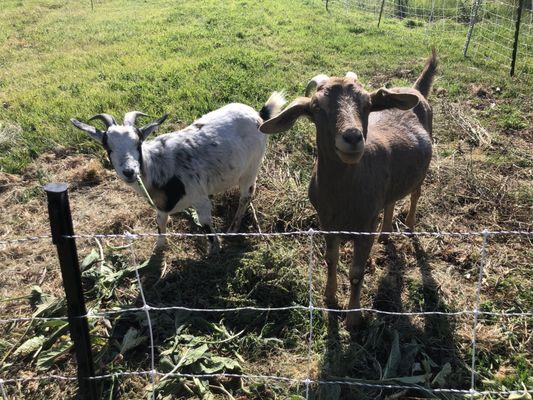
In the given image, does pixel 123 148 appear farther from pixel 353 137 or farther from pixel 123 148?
pixel 353 137

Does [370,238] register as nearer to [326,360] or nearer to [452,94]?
[326,360]

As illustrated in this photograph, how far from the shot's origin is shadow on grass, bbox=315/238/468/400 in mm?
3541

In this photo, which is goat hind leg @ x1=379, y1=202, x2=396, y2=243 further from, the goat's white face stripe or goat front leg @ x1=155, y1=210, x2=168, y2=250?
the goat's white face stripe

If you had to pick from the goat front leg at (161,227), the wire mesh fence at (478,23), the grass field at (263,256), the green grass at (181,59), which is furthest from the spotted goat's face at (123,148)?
the wire mesh fence at (478,23)

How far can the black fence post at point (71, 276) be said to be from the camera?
8.74 ft

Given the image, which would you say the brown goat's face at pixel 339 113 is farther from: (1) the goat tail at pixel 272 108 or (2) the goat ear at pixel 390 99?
(1) the goat tail at pixel 272 108

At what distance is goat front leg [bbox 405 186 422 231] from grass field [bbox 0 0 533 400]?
0.16 meters

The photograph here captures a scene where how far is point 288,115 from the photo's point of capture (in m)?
3.61

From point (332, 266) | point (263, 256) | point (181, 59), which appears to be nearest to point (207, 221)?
point (263, 256)

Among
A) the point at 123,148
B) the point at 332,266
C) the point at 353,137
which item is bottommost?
the point at 332,266

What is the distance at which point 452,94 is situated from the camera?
9148 mm

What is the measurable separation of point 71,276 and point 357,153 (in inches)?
81.4

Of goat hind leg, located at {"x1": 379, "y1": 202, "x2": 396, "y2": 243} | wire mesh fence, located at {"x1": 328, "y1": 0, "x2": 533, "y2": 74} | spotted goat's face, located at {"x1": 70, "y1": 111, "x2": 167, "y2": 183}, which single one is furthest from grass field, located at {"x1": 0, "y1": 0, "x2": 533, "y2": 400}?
spotted goat's face, located at {"x1": 70, "y1": 111, "x2": 167, "y2": 183}

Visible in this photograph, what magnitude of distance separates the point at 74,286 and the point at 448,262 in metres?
3.94
